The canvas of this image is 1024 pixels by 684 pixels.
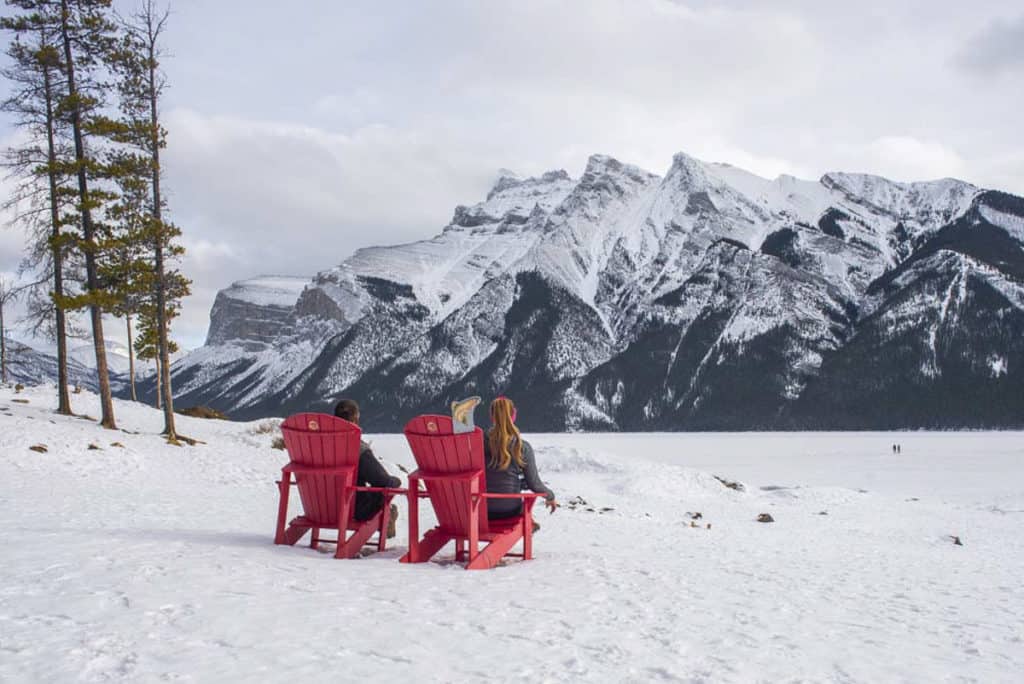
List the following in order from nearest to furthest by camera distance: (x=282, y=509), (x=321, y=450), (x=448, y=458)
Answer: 1. (x=448, y=458)
2. (x=321, y=450)
3. (x=282, y=509)

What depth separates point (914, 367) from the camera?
503 ft

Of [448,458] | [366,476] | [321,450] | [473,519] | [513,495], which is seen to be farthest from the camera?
[366,476]

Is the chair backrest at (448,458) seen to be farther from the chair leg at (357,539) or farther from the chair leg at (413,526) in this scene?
the chair leg at (357,539)

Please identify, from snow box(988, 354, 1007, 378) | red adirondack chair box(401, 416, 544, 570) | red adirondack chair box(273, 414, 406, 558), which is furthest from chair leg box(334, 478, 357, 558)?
snow box(988, 354, 1007, 378)

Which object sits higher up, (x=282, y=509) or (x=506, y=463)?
(x=506, y=463)

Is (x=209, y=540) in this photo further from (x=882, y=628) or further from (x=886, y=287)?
(x=886, y=287)

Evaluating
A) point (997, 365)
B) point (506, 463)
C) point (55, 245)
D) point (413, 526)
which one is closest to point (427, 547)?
point (413, 526)

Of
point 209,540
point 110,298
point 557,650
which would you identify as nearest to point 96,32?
point 110,298

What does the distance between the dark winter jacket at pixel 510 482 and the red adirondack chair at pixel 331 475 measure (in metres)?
0.98

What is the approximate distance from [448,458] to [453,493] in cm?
42

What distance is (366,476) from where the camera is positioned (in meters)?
9.08

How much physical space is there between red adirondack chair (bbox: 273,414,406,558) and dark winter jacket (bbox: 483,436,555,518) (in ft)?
3.20

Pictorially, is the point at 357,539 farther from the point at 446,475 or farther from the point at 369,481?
the point at 446,475

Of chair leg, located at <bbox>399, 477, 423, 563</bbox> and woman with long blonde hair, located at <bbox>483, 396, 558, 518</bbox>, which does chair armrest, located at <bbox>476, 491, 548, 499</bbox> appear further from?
chair leg, located at <bbox>399, 477, 423, 563</bbox>
